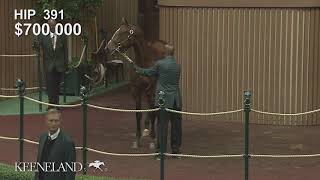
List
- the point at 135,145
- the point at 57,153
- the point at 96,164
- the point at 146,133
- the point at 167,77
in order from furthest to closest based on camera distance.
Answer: the point at 146,133 → the point at 135,145 → the point at 167,77 → the point at 96,164 → the point at 57,153

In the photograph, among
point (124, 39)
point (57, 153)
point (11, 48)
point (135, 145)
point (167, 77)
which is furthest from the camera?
point (11, 48)

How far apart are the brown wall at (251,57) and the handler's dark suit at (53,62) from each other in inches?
93.9

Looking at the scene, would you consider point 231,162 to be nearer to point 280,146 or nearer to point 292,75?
point 280,146

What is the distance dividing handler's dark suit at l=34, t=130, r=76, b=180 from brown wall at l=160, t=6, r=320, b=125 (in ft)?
27.9

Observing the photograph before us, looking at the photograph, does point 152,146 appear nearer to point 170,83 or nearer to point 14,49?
point 170,83

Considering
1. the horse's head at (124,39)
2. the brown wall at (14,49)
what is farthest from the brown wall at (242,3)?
the brown wall at (14,49)

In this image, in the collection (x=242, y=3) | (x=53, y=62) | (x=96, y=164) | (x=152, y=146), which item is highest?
(x=242, y=3)

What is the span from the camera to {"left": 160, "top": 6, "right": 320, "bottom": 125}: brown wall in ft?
53.6

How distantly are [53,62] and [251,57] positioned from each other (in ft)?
13.7

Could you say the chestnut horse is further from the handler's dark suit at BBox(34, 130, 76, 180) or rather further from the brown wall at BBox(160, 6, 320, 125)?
Result: the handler's dark suit at BBox(34, 130, 76, 180)

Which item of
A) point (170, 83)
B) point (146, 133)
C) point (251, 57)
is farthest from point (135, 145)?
point (251, 57)

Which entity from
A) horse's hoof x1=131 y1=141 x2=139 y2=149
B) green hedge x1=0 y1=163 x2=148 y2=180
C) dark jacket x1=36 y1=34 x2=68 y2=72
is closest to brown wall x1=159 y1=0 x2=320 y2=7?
dark jacket x1=36 y1=34 x2=68 y2=72

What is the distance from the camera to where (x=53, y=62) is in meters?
17.2

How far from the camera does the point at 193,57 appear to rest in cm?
1700
